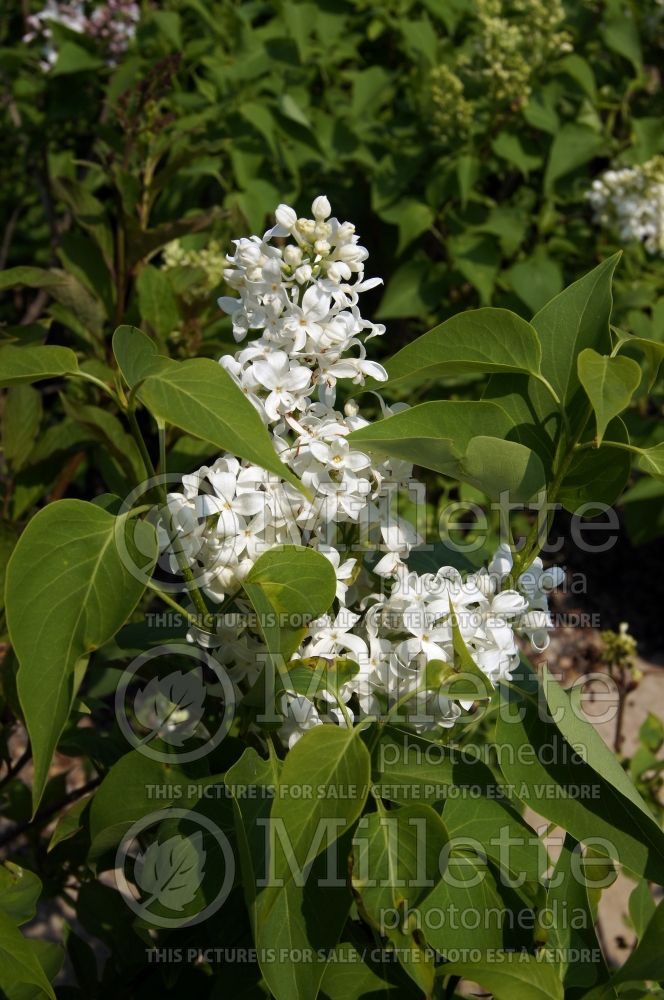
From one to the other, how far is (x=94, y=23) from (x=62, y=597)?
256cm

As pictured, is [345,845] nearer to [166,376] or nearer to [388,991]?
[388,991]

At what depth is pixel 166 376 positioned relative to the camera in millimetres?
805

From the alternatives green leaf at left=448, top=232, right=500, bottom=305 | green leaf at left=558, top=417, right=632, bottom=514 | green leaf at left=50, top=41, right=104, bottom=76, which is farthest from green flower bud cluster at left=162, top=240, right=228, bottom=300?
green leaf at left=558, top=417, right=632, bottom=514

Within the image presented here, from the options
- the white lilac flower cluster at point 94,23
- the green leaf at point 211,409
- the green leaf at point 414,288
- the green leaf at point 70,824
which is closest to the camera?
the green leaf at point 211,409

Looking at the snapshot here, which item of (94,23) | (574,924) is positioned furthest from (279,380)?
(94,23)

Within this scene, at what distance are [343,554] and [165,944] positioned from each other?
517mm

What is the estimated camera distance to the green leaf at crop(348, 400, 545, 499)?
0.84 meters

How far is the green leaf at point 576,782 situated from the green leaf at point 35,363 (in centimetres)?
53

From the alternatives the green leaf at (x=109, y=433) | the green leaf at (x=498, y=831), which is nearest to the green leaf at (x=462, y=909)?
the green leaf at (x=498, y=831)

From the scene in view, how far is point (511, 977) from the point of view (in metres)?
0.80

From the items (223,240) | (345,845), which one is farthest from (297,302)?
(223,240)

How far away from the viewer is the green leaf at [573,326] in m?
0.94

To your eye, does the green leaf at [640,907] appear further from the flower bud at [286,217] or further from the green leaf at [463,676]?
the flower bud at [286,217]

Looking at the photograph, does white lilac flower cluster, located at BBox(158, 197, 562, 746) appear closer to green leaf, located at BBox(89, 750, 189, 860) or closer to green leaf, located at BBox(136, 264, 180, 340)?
green leaf, located at BBox(89, 750, 189, 860)
